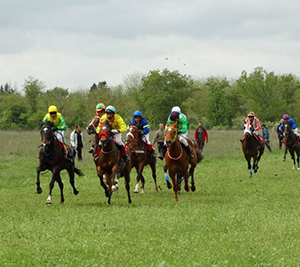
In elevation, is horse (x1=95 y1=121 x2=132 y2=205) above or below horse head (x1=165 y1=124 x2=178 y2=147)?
below

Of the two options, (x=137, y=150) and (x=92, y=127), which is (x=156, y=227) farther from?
(x=137, y=150)

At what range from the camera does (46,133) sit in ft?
52.2

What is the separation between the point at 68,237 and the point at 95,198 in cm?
746

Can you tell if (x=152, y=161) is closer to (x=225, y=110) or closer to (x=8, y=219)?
(x=8, y=219)

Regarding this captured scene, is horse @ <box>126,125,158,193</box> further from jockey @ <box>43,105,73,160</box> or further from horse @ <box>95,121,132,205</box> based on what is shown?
horse @ <box>95,121,132,205</box>

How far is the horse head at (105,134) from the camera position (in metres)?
15.3

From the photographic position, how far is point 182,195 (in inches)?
724

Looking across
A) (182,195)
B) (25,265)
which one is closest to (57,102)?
(182,195)

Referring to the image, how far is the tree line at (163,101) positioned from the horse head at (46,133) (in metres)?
43.5

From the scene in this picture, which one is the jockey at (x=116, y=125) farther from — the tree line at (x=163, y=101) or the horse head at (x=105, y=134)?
the tree line at (x=163, y=101)

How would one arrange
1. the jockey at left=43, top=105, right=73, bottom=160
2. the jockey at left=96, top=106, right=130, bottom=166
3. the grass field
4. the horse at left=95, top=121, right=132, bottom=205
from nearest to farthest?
the grass field < the horse at left=95, top=121, right=132, bottom=205 < the jockey at left=96, top=106, right=130, bottom=166 < the jockey at left=43, top=105, right=73, bottom=160

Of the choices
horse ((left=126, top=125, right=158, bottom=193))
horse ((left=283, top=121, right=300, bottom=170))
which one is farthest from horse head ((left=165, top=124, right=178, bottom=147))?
horse ((left=283, top=121, right=300, bottom=170))

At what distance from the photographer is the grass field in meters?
8.72

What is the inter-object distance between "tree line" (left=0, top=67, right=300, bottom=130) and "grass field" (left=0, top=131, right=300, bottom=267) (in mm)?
42208
